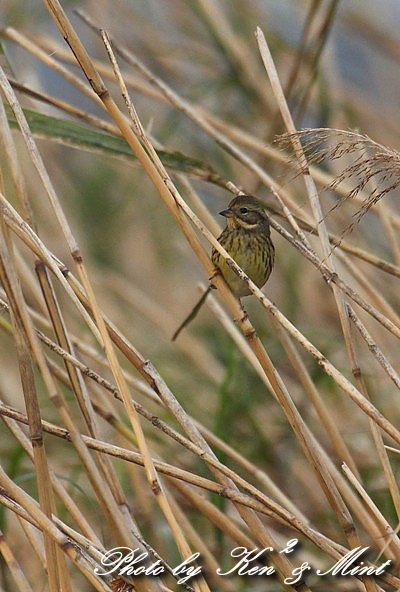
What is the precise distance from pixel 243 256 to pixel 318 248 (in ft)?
1.42

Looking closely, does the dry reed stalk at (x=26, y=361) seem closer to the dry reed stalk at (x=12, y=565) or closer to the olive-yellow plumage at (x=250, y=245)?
the dry reed stalk at (x=12, y=565)

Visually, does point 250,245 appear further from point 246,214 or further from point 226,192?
point 226,192

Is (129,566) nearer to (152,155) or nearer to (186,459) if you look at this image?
(152,155)

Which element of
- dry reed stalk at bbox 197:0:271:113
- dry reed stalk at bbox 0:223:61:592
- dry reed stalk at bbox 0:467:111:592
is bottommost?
dry reed stalk at bbox 0:467:111:592

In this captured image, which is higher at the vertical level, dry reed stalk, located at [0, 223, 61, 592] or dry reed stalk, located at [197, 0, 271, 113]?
dry reed stalk, located at [197, 0, 271, 113]

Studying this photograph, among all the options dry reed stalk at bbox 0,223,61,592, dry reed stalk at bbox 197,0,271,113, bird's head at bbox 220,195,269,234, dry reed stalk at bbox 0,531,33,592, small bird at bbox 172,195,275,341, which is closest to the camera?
dry reed stalk at bbox 0,223,61,592

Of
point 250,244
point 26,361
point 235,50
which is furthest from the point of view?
point 235,50

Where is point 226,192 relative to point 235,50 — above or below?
below

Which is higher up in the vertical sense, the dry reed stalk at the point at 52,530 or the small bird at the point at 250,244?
the small bird at the point at 250,244

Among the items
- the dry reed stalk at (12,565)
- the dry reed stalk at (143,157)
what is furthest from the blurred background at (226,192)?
the dry reed stalk at (12,565)

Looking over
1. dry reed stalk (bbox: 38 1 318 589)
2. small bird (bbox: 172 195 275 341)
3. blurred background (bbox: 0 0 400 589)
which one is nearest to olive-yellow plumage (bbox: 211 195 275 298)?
small bird (bbox: 172 195 275 341)

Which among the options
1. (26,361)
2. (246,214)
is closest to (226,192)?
(246,214)

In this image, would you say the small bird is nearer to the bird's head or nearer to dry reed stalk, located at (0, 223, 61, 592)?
the bird's head

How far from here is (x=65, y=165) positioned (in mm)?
4031
